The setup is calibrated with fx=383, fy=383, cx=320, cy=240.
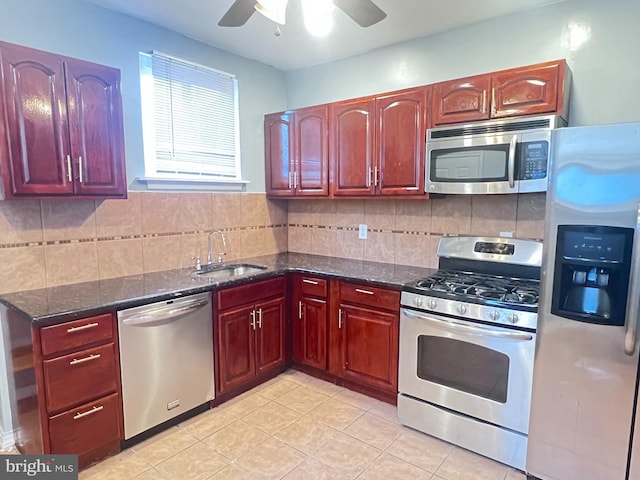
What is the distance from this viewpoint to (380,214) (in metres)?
3.22

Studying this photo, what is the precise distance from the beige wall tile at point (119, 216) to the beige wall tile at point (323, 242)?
5.15 feet

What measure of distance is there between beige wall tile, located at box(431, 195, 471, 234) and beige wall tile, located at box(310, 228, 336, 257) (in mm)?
979

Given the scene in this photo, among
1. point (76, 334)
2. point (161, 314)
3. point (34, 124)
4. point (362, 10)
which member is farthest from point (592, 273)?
point (34, 124)

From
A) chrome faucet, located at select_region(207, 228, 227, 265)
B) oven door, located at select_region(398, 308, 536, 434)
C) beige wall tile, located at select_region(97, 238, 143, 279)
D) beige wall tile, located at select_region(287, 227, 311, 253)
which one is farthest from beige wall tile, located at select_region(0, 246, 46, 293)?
oven door, located at select_region(398, 308, 536, 434)

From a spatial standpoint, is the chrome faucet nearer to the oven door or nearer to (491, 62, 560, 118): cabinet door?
the oven door

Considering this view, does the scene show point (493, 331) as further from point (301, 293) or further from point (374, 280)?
point (301, 293)

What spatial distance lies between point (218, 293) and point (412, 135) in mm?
1717

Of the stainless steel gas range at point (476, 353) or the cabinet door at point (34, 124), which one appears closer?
the cabinet door at point (34, 124)

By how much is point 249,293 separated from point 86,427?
1199 mm

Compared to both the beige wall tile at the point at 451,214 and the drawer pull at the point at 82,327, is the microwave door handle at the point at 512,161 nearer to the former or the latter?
the beige wall tile at the point at 451,214

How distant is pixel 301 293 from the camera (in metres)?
3.03

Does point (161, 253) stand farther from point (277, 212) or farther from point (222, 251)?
point (277, 212)

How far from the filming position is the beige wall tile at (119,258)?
8.39 ft

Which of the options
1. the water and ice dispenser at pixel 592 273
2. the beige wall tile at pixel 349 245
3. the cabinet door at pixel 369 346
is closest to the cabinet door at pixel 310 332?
the cabinet door at pixel 369 346
